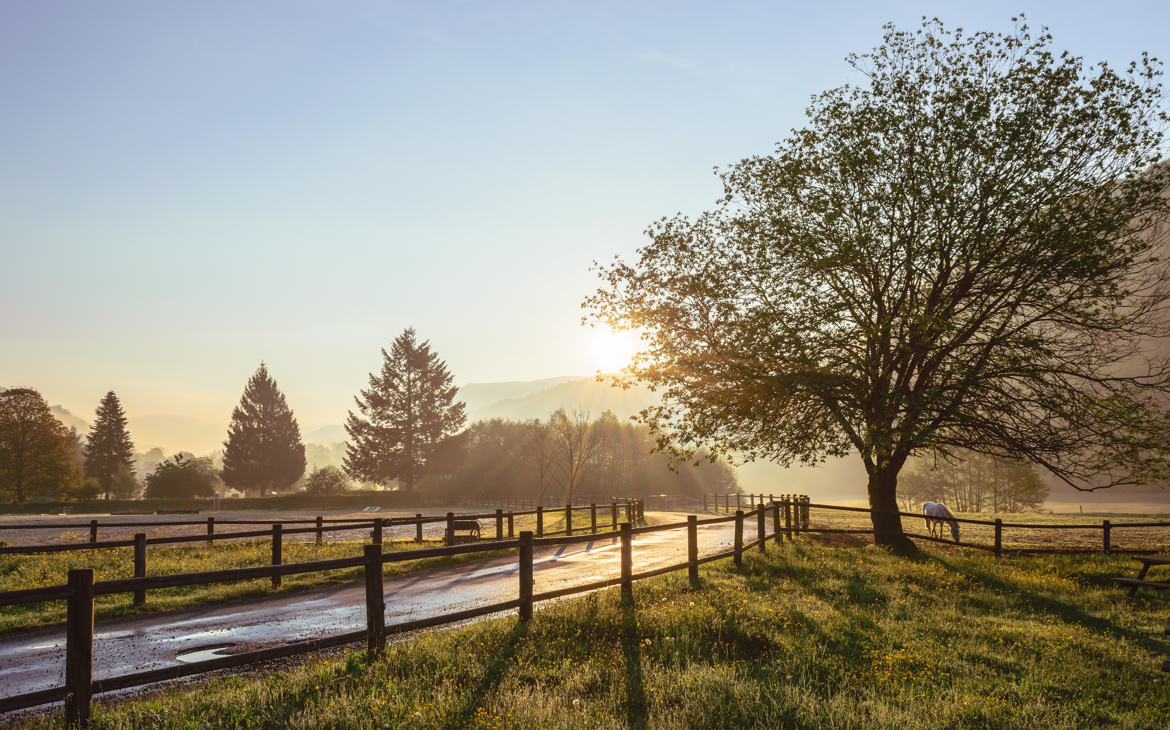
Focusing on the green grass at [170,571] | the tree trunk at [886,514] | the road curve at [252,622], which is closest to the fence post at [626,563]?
the road curve at [252,622]

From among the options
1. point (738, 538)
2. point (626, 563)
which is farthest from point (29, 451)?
point (626, 563)

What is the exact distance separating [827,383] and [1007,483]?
80659 millimetres

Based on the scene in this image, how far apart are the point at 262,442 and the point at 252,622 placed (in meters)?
80.4

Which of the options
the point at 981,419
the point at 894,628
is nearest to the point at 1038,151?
the point at 981,419

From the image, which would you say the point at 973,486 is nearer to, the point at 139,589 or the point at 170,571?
the point at 170,571

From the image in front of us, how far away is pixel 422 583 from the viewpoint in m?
14.8

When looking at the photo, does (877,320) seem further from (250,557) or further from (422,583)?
(250,557)

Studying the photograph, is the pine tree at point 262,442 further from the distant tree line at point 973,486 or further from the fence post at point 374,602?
the fence post at point 374,602

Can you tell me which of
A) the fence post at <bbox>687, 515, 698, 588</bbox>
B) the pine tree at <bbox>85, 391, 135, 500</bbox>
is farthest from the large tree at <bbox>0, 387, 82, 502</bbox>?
the fence post at <bbox>687, 515, 698, 588</bbox>

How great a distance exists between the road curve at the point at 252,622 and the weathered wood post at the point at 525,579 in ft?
7.21

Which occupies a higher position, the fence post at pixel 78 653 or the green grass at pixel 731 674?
the fence post at pixel 78 653

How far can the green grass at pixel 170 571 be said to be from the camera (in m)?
12.0

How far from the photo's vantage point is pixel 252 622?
10812 millimetres

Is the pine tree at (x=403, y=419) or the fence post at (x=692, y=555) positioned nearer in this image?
the fence post at (x=692, y=555)
